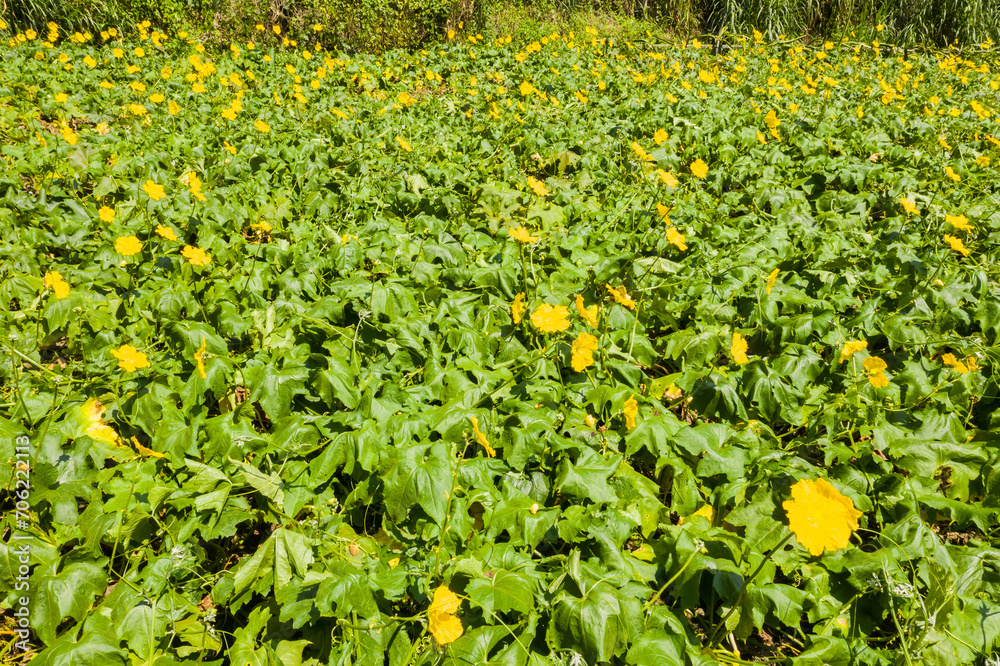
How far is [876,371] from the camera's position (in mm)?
2090

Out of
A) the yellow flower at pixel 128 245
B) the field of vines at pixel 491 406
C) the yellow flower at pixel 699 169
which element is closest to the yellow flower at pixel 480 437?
the field of vines at pixel 491 406

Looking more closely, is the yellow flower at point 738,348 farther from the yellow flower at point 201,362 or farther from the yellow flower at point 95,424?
the yellow flower at point 95,424

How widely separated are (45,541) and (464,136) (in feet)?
13.2

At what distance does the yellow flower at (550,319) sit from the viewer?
7.49 ft

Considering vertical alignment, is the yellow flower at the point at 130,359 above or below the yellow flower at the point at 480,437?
above

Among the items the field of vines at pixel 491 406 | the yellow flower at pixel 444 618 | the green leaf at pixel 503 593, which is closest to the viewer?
the yellow flower at pixel 444 618

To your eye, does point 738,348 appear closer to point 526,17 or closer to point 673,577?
point 673,577

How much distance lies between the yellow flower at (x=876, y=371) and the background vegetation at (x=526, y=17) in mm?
7819

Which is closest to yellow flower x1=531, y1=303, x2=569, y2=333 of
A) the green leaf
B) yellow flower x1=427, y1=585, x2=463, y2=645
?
the green leaf

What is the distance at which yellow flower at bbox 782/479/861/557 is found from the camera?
1.33 m

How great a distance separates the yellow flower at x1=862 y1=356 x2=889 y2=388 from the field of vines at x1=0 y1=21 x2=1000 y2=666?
0.44 ft

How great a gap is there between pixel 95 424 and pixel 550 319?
1.74 meters

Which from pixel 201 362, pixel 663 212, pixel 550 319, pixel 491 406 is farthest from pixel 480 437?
pixel 663 212

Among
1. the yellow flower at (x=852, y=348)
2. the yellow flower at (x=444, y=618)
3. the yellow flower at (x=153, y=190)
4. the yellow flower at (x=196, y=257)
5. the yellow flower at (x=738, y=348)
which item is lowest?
the yellow flower at (x=444, y=618)
